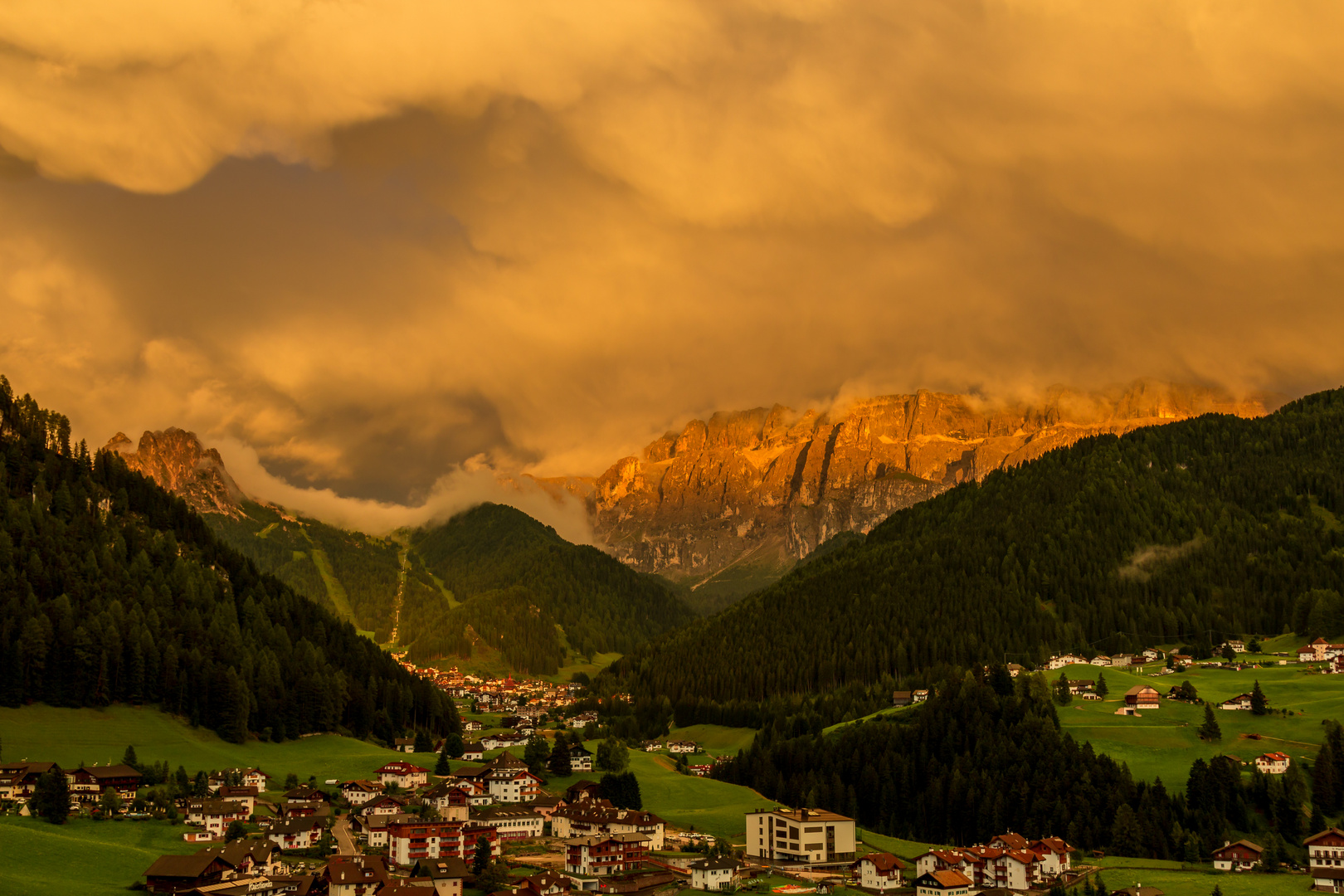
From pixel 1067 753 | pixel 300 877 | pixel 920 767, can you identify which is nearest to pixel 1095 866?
pixel 1067 753

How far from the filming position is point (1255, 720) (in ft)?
561

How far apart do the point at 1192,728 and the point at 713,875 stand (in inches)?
3529

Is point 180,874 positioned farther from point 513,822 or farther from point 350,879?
point 513,822

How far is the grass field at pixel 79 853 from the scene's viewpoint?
306 feet

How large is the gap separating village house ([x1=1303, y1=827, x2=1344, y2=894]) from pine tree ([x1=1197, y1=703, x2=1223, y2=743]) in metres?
42.8

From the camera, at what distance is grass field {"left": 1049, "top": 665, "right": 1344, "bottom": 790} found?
15675 cm

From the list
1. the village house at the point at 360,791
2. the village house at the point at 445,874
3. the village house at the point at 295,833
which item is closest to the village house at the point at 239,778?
the village house at the point at 360,791

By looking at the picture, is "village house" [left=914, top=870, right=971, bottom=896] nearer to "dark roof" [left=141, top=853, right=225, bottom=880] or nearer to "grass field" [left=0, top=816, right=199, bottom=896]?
"dark roof" [left=141, top=853, right=225, bottom=880]

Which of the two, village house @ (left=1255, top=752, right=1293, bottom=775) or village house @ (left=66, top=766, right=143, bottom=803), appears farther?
village house @ (left=1255, top=752, right=1293, bottom=775)

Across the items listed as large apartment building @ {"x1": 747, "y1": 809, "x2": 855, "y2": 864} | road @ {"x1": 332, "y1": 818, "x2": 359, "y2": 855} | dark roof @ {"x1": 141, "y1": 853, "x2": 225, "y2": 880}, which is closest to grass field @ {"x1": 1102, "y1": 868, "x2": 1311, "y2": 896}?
large apartment building @ {"x1": 747, "y1": 809, "x2": 855, "y2": 864}

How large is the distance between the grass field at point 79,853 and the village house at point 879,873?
202 ft

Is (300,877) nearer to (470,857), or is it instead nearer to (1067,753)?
(470,857)

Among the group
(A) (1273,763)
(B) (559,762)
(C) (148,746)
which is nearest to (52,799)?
(C) (148,746)

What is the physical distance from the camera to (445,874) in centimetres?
10531
